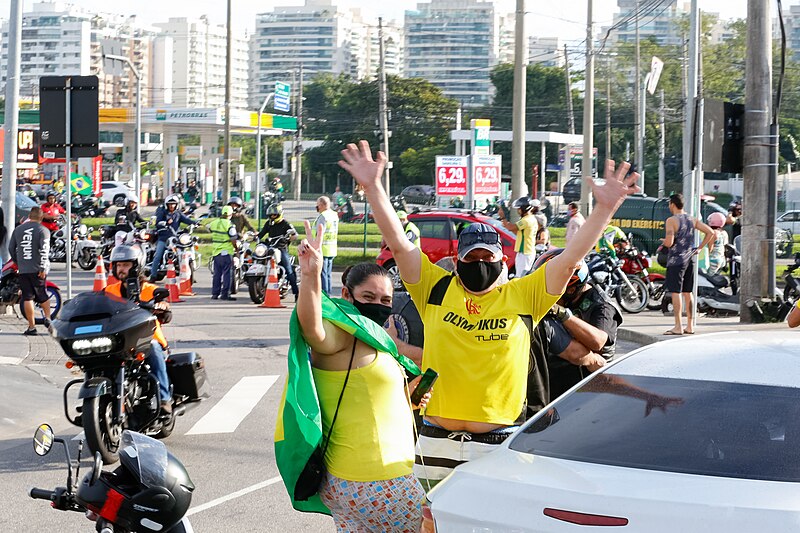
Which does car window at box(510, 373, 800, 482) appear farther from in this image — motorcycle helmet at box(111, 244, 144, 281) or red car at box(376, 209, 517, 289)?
red car at box(376, 209, 517, 289)

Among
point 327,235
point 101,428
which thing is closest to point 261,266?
point 327,235

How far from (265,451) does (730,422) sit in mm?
5484

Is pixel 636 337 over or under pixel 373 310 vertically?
under

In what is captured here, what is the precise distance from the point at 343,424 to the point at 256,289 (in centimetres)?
1633

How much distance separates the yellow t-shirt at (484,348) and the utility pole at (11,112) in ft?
47.3

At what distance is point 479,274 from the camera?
5148 mm

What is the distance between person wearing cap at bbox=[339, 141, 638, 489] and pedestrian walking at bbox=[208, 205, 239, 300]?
16153 millimetres

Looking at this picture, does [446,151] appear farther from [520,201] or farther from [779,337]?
[779,337]

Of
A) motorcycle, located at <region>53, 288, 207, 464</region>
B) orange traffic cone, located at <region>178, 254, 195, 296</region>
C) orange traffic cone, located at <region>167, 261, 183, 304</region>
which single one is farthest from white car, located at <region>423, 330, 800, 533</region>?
orange traffic cone, located at <region>178, 254, 195, 296</region>

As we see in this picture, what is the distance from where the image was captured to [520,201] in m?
19.7

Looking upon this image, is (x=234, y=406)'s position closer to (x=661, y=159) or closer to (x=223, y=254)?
(x=223, y=254)

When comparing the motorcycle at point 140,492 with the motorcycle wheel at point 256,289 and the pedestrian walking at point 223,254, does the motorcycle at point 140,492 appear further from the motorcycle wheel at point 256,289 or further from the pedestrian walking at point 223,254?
the pedestrian walking at point 223,254

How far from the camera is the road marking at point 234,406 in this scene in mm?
9930

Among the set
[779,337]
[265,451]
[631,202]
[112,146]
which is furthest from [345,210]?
[779,337]
